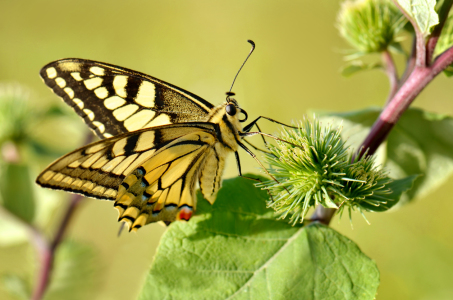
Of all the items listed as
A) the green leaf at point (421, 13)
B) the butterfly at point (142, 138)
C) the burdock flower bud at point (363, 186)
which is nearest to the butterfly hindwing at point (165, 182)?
the butterfly at point (142, 138)

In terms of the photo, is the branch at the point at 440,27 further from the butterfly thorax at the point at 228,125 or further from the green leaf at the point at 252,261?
the butterfly thorax at the point at 228,125

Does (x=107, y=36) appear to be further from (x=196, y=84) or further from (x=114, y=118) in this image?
(x=114, y=118)

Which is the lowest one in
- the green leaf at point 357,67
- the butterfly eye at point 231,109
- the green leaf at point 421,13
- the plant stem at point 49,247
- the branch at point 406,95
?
the plant stem at point 49,247

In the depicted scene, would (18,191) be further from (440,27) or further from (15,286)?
(440,27)

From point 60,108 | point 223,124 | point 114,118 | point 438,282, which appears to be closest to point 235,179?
point 223,124

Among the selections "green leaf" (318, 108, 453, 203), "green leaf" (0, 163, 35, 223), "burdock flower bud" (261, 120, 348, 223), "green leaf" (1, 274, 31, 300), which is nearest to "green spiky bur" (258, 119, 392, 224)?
"burdock flower bud" (261, 120, 348, 223)

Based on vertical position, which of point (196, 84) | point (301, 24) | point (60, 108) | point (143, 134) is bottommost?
point (143, 134)
